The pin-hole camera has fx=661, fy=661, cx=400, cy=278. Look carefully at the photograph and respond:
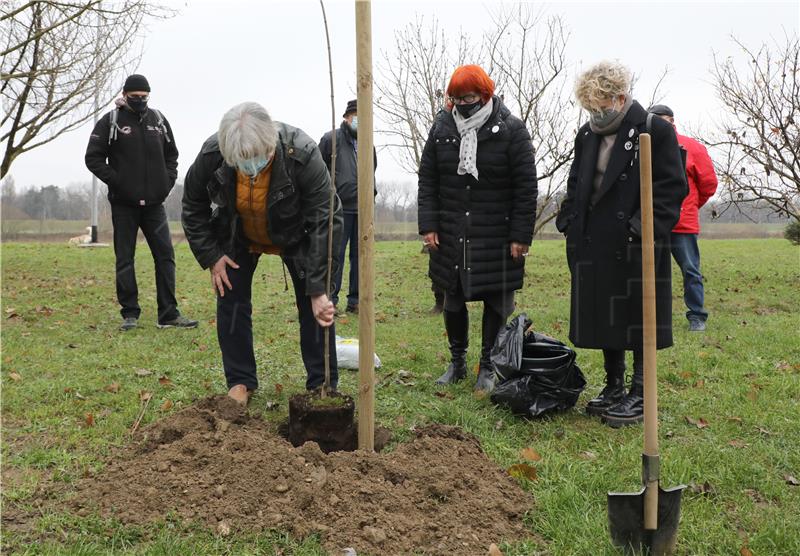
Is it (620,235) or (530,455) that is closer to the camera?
(530,455)

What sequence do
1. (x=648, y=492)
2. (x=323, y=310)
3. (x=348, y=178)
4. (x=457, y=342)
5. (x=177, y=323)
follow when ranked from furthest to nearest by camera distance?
(x=348, y=178)
(x=177, y=323)
(x=457, y=342)
(x=323, y=310)
(x=648, y=492)

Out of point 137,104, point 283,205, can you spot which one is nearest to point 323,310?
point 283,205

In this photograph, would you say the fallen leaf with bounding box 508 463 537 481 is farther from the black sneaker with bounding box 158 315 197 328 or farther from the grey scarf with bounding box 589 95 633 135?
the black sneaker with bounding box 158 315 197 328

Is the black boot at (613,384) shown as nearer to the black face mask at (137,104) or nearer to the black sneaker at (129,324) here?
the black sneaker at (129,324)

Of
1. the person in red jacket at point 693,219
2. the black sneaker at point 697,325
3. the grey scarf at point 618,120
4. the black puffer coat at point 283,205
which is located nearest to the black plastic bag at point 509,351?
the black puffer coat at point 283,205

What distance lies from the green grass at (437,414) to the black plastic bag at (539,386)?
10 cm

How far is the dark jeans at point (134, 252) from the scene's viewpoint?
660 centimetres

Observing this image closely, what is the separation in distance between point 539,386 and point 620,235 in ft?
3.32

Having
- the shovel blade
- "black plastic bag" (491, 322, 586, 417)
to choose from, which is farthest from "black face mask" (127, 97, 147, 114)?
the shovel blade

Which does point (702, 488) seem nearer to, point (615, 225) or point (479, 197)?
point (615, 225)

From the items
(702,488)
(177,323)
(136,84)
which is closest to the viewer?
(702,488)

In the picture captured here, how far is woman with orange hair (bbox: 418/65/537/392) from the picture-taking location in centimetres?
439

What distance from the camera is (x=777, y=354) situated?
18.7 feet

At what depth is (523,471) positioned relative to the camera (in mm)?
3189
